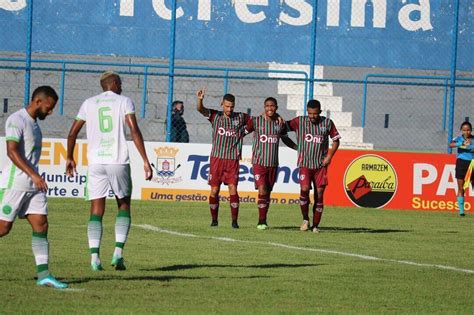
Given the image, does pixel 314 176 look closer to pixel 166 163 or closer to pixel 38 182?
pixel 166 163

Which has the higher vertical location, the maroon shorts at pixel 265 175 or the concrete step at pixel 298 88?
the concrete step at pixel 298 88

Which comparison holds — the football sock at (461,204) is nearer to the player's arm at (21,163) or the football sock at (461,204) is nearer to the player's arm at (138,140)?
the player's arm at (138,140)

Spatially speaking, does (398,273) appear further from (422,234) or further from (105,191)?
(422,234)

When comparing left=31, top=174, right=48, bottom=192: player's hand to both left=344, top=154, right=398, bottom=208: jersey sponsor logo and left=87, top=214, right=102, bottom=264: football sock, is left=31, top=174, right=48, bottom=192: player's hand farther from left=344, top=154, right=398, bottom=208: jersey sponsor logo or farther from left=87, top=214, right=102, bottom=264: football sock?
left=344, top=154, right=398, bottom=208: jersey sponsor logo

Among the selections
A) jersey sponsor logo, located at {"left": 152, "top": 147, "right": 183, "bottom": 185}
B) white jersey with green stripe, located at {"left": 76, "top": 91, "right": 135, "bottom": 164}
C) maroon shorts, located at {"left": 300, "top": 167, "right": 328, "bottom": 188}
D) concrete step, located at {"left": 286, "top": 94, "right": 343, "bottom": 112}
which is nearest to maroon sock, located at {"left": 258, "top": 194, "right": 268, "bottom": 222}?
maroon shorts, located at {"left": 300, "top": 167, "right": 328, "bottom": 188}

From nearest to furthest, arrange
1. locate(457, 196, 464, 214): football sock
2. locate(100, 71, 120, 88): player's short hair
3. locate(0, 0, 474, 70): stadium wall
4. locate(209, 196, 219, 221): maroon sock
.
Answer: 1. locate(100, 71, 120, 88): player's short hair
2. locate(209, 196, 219, 221): maroon sock
3. locate(457, 196, 464, 214): football sock
4. locate(0, 0, 474, 70): stadium wall

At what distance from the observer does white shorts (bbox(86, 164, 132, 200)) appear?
486 inches

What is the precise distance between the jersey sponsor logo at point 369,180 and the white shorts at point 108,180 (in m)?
13.6

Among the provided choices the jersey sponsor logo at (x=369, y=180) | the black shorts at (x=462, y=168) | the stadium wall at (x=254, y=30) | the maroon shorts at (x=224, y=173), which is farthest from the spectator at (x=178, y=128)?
the stadium wall at (x=254, y=30)

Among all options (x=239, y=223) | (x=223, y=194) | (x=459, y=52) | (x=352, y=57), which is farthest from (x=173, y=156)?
(x=459, y=52)

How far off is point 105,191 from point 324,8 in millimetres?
22148

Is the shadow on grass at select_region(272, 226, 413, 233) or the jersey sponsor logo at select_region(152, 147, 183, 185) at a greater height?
the jersey sponsor logo at select_region(152, 147, 183, 185)

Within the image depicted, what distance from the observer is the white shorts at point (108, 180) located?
1234 centimetres

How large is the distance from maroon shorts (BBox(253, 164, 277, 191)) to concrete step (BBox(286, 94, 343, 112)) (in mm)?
11809
